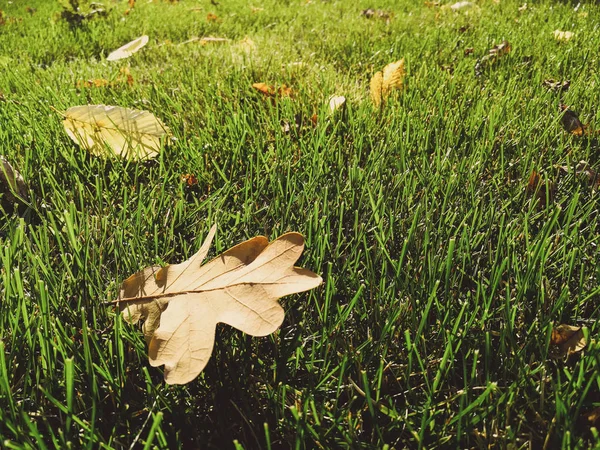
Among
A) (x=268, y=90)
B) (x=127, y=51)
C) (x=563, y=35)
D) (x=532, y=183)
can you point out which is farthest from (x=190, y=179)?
(x=563, y=35)

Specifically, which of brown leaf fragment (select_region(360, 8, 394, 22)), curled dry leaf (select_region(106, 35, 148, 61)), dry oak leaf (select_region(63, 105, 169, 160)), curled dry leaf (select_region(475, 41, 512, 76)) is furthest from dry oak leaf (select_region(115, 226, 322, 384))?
brown leaf fragment (select_region(360, 8, 394, 22))

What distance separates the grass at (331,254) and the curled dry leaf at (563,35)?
0.37 meters

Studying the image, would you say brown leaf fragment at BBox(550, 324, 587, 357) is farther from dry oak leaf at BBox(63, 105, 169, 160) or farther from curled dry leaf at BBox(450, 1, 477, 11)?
curled dry leaf at BBox(450, 1, 477, 11)

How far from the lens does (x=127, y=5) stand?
4.64 metres

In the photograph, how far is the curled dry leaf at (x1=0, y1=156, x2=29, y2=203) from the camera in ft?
4.22

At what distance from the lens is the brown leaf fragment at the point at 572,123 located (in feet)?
5.24

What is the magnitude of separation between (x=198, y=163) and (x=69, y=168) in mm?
414

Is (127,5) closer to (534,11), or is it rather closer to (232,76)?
(232,76)

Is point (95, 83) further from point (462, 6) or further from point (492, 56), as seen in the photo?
point (462, 6)

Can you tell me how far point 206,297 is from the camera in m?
0.91

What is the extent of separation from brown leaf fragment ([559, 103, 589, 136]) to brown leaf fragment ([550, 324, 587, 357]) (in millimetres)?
965

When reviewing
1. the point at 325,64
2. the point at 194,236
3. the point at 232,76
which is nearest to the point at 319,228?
the point at 194,236

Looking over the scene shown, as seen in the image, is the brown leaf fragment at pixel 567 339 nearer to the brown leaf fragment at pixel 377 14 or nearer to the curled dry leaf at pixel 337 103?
the curled dry leaf at pixel 337 103

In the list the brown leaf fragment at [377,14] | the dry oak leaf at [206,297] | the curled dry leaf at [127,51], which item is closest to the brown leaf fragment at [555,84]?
the dry oak leaf at [206,297]
